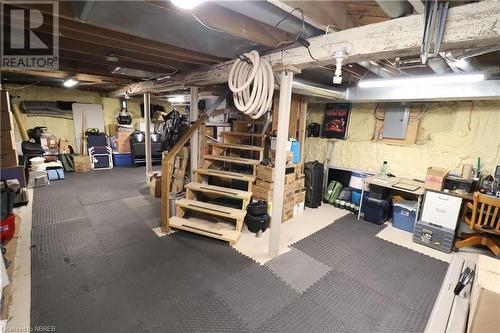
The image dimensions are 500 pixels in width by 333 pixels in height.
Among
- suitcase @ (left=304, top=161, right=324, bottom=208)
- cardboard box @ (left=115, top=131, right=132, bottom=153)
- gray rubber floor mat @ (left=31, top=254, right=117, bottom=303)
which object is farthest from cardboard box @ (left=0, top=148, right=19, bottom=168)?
suitcase @ (left=304, top=161, right=324, bottom=208)

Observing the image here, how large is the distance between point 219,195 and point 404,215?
9.78ft

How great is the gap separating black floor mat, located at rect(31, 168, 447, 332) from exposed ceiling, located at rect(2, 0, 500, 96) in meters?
2.27

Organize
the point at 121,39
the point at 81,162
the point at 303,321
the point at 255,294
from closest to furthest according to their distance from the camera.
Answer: the point at 303,321 → the point at 255,294 → the point at 121,39 → the point at 81,162

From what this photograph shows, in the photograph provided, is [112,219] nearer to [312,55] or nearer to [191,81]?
[191,81]

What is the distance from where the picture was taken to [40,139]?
6.11 m

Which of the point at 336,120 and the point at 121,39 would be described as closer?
the point at 121,39

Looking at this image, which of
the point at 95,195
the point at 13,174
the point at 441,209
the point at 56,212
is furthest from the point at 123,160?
the point at 441,209

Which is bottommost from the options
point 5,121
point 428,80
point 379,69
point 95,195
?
point 95,195

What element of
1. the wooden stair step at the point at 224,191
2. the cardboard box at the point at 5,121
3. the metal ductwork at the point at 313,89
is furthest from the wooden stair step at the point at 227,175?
the cardboard box at the point at 5,121

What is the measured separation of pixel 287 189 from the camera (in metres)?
3.72

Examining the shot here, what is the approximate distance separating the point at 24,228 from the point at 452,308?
4.57 m

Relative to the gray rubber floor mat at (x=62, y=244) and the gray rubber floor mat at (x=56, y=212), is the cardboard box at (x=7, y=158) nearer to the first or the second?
the gray rubber floor mat at (x=56, y=212)

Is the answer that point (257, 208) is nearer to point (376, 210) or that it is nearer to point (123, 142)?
point (376, 210)

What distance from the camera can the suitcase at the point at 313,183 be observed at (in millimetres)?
4395
